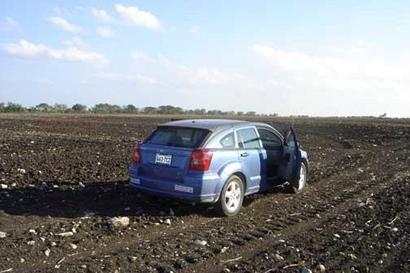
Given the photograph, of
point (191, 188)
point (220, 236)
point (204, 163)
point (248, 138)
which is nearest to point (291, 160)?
point (248, 138)

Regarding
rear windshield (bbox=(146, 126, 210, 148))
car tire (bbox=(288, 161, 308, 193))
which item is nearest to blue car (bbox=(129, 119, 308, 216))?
rear windshield (bbox=(146, 126, 210, 148))

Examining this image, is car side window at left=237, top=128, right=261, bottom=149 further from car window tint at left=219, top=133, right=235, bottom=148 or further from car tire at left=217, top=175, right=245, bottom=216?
car tire at left=217, top=175, right=245, bottom=216

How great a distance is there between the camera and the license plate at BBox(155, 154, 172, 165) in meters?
9.48

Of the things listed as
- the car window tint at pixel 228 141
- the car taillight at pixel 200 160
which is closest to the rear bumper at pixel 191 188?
the car taillight at pixel 200 160

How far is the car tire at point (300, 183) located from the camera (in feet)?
38.1

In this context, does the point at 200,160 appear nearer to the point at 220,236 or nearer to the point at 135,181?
the point at 135,181

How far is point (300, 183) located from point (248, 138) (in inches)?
85.3

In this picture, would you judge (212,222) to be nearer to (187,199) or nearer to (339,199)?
(187,199)

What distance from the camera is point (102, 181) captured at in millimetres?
12039

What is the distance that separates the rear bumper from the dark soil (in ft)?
1.11

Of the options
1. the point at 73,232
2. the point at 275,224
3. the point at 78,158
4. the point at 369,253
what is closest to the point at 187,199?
the point at 275,224

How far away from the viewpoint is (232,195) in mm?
9828

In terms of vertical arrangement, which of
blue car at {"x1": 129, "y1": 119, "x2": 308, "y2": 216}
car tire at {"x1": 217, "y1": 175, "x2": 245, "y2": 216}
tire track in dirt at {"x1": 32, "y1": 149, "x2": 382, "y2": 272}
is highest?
blue car at {"x1": 129, "y1": 119, "x2": 308, "y2": 216}

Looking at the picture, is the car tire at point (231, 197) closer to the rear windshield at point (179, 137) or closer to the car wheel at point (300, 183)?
the rear windshield at point (179, 137)
